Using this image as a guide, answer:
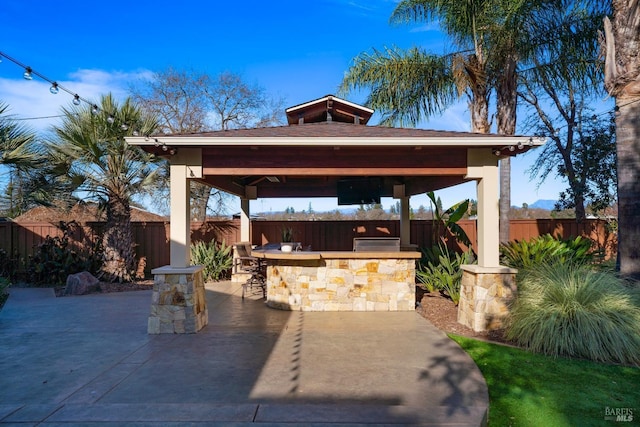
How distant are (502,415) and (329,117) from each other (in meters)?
8.28

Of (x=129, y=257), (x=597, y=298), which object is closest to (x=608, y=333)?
(x=597, y=298)

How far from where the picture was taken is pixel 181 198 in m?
6.04

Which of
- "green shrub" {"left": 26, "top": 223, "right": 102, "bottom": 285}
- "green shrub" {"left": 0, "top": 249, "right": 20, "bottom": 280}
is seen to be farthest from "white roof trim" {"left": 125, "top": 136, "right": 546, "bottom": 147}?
"green shrub" {"left": 0, "top": 249, "right": 20, "bottom": 280}

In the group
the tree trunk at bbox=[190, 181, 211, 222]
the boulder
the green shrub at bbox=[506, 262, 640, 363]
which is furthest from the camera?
the tree trunk at bbox=[190, 181, 211, 222]

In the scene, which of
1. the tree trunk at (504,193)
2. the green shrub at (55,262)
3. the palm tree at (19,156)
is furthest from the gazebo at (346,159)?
the green shrub at (55,262)

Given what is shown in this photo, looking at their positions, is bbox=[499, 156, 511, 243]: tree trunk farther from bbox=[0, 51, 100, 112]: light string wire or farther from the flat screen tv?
bbox=[0, 51, 100, 112]: light string wire

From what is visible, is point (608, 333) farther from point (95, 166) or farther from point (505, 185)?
point (95, 166)

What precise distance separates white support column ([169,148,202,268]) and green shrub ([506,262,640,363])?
506cm

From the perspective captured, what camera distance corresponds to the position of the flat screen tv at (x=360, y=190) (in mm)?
10242

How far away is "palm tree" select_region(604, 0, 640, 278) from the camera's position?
6215 millimetres

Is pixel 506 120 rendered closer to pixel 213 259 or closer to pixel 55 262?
pixel 213 259

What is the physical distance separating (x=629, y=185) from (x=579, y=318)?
2920 millimetres

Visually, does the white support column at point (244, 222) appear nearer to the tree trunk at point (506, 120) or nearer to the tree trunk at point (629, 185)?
the tree trunk at point (506, 120)

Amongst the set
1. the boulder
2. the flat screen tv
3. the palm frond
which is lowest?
the boulder
